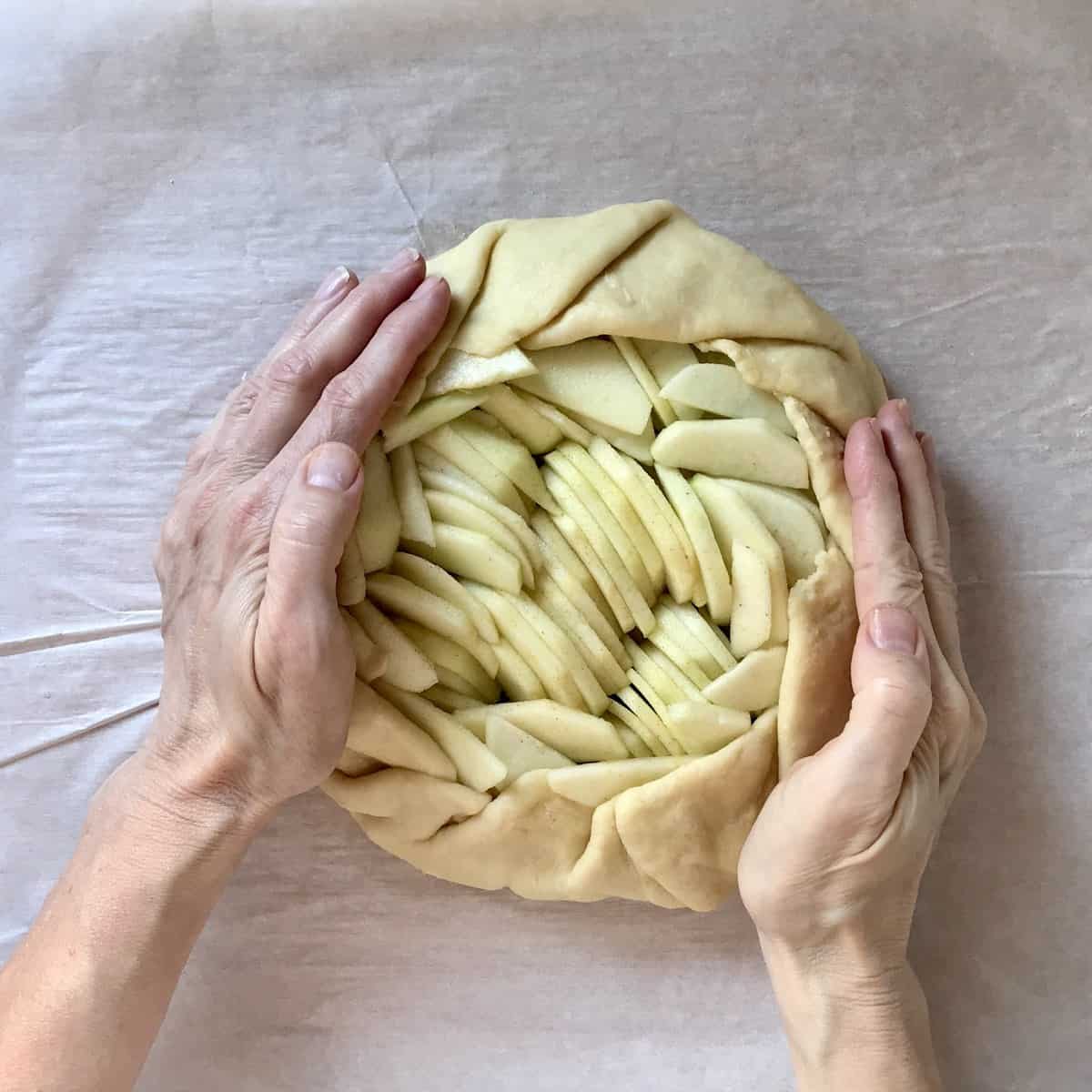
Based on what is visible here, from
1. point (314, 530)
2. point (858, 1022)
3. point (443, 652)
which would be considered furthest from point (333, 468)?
point (858, 1022)

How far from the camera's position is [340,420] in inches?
56.0

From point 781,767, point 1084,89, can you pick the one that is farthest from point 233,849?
point 1084,89

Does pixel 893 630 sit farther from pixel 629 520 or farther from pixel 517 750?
pixel 517 750

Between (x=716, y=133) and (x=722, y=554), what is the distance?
81 cm

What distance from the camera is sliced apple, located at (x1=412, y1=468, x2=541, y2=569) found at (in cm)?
145

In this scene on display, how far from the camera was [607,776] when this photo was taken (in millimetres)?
1443

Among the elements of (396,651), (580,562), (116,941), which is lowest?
(116,941)

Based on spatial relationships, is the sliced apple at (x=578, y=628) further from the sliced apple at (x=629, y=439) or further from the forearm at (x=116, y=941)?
the forearm at (x=116, y=941)

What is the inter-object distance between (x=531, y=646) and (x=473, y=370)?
405mm

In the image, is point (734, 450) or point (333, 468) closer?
point (333, 468)

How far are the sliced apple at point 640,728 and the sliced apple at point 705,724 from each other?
38mm

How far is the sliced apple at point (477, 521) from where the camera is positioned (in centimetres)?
144

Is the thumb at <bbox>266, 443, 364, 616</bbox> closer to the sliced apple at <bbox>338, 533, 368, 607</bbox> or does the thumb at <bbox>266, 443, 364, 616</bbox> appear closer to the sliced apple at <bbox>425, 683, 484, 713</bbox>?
the sliced apple at <bbox>338, 533, 368, 607</bbox>

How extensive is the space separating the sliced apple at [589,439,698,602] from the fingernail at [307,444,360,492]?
0.37 metres
